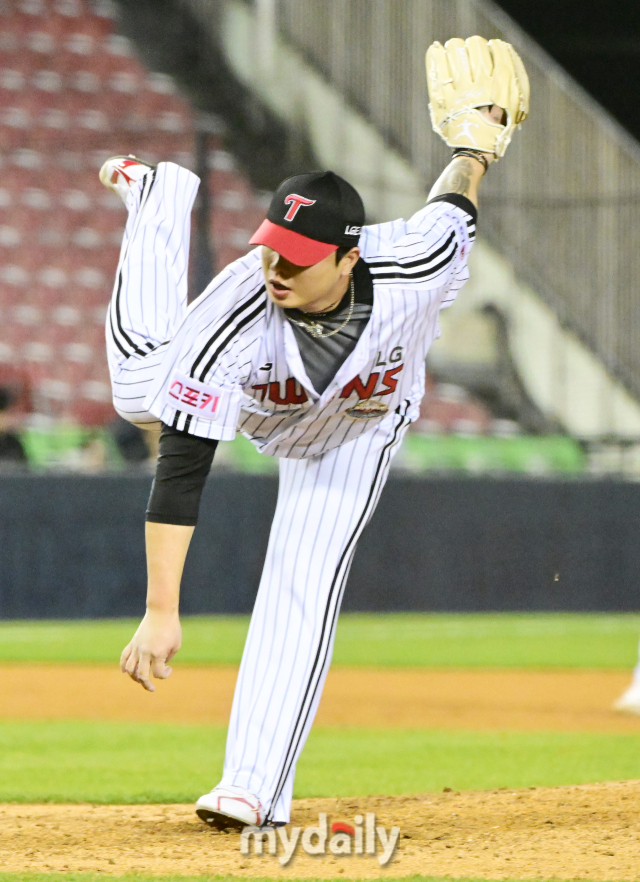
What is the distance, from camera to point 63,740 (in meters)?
5.03

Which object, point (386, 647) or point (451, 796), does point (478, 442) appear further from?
point (451, 796)

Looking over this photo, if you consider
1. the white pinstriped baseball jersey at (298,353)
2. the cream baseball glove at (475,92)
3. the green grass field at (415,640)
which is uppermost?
the cream baseball glove at (475,92)

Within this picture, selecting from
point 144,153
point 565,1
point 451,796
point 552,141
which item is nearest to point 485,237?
point 552,141

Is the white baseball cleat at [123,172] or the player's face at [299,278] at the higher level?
the white baseball cleat at [123,172]

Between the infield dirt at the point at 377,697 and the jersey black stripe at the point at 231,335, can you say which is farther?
the infield dirt at the point at 377,697

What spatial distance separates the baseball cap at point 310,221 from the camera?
96.2 inches

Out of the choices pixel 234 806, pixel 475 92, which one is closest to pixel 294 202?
pixel 475 92

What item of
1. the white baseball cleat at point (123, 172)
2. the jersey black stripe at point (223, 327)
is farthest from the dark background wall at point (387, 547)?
the jersey black stripe at point (223, 327)

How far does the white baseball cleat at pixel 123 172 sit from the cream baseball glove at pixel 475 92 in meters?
0.72

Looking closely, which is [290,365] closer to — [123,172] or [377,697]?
[123,172]

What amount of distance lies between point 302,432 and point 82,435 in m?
6.82

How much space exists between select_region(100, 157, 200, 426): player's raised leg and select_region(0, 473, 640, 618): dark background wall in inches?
233

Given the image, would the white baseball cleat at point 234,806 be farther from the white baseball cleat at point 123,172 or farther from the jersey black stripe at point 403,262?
the white baseball cleat at point 123,172

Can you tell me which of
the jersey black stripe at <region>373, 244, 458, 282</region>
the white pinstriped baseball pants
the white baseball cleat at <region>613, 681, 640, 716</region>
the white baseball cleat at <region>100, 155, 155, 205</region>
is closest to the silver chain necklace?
the jersey black stripe at <region>373, 244, 458, 282</region>
